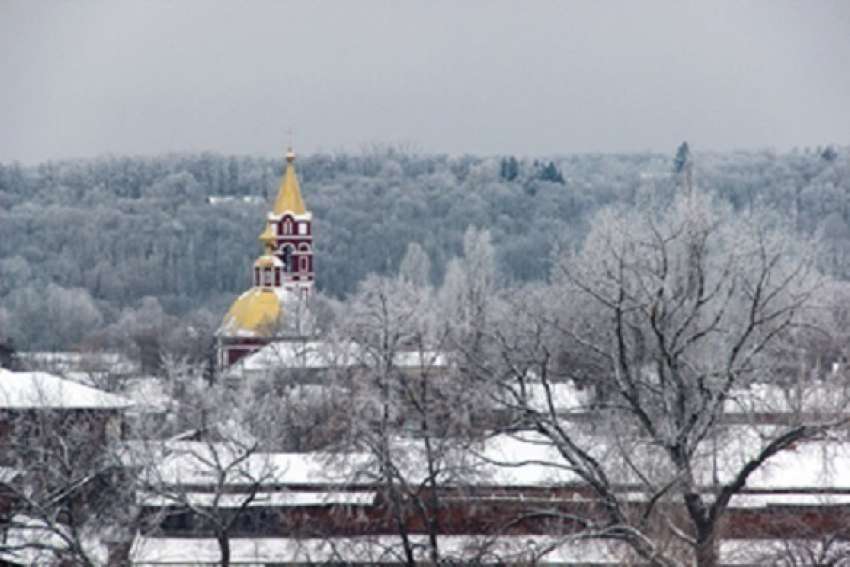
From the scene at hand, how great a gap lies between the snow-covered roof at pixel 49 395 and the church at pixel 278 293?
18.9 m

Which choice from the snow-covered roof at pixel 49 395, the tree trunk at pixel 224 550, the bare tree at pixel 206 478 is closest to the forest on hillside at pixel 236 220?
the snow-covered roof at pixel 49 395

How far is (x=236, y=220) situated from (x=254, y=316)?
81094 millimetres

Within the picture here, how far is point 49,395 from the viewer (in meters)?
31.2

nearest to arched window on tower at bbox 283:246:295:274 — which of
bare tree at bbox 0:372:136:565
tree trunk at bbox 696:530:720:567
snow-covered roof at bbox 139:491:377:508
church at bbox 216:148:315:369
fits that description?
church at bbox 216:148:315:369

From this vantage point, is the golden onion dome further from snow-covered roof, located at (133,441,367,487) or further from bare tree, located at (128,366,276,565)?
snow-covered roof, located at (133,441,367,487)

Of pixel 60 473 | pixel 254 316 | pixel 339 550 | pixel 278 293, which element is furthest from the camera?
pixel 278 293

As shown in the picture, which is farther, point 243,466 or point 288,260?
point 288,260

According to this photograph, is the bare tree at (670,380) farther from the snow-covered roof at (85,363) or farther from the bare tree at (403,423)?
the snow-covered roof at (85,363)

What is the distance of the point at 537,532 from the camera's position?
25.0 meters

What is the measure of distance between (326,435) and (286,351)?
17161 mm

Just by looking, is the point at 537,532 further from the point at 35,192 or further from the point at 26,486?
the point at 35,192

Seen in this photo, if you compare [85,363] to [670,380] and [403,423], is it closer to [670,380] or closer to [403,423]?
[403,423]

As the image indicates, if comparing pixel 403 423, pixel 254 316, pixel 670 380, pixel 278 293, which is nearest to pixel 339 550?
pixel 403 423

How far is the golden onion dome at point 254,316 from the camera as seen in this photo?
55.8 m
